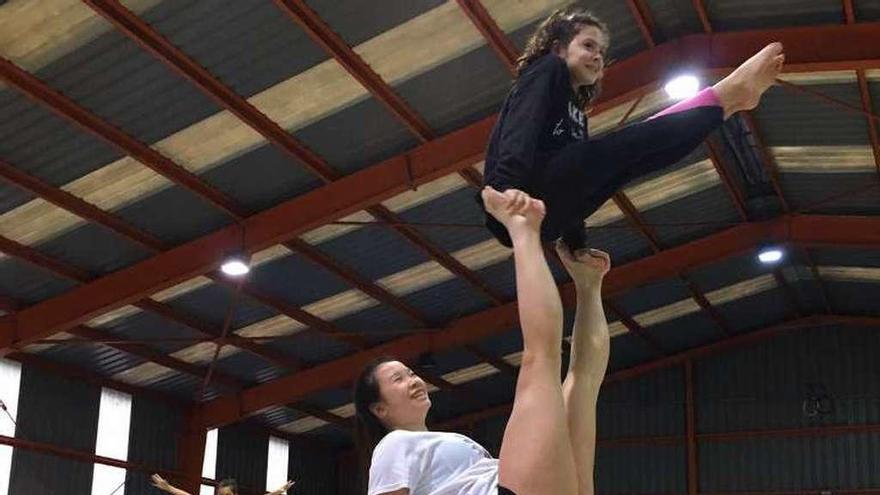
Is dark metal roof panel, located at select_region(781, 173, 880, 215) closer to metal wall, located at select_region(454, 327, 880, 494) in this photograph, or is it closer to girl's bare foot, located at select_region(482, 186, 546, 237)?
metal wall, located at select_region(454, 327, 880, 494)

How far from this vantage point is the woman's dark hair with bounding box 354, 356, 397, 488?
4023 mm

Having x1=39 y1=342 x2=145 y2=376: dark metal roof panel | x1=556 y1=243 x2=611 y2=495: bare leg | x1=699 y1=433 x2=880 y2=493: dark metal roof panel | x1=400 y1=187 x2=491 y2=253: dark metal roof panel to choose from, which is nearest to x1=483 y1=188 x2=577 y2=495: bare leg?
x1=556 y1=243 x2=611 y2=495: bare leg

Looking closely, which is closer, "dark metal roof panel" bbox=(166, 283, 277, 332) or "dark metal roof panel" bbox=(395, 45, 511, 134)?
"dark metal roof panel" bbox=(395, 45, 511, 134)

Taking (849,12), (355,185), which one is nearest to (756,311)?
(849,12)

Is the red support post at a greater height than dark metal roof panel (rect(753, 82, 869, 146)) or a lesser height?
lesser

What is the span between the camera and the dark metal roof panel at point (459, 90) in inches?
545

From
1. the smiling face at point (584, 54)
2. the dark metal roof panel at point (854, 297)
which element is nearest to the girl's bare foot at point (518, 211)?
the smiling face at point (584, 54)

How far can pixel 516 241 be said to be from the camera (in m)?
3.39

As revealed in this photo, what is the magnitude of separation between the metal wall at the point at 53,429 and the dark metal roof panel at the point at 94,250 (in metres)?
4.05

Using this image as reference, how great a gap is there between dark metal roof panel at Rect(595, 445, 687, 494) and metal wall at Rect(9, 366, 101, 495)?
1118 centimetres

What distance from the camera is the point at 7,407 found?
19188mm

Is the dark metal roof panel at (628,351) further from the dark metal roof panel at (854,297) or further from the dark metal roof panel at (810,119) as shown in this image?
the dark metal roof panel at (810,119)

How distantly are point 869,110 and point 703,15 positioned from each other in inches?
133

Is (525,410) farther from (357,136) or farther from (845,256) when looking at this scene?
(845,256)
